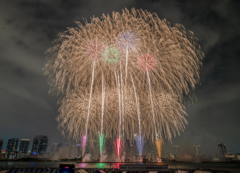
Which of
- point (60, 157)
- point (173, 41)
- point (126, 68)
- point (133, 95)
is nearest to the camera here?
point (173, 41)

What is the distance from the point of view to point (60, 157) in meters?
154

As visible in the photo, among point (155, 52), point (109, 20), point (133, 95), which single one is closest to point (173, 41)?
point (155, 52)

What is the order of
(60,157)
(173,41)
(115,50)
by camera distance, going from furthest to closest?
(60,157) → (115,50) → (173,41)

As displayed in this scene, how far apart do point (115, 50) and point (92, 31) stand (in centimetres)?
643

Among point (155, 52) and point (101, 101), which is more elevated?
point (155, 52)

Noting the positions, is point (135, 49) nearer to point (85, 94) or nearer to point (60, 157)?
point (85, 94)

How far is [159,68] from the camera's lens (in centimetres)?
3538

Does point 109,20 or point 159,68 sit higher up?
point 109,20

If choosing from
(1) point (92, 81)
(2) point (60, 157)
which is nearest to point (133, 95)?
(1) point (92, 81)

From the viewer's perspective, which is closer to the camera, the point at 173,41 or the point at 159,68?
the point at 173,41

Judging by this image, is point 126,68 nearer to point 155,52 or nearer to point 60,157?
point 155,52

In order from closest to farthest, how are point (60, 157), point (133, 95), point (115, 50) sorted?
point (115, 50) < point (133, 95) < point (60, 157)

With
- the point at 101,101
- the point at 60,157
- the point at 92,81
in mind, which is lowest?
the point at 60,157

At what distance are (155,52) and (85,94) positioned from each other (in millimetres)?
21510
